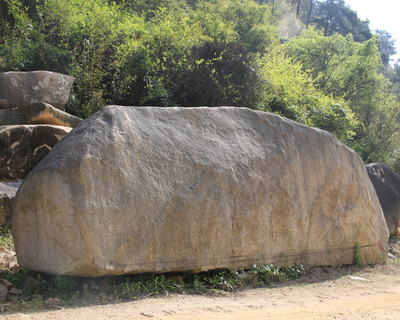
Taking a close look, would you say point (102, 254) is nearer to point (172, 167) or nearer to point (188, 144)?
point (172, 167)

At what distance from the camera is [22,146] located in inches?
258

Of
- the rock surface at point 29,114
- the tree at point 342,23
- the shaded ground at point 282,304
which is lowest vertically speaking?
the shaded ground at point 282,304

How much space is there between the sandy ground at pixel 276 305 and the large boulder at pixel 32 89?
463 centimetres

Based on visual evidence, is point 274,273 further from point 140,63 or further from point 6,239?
point 140,63

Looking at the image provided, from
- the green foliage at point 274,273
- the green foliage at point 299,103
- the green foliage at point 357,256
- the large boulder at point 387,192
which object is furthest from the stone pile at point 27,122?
the large boulder at point 387,192

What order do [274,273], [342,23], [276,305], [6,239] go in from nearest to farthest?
1. [276,305]
2. [274,273]
3. [6,239]
4. [342,23]

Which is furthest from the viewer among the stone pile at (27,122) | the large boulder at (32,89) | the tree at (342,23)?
the tree at (342,23)

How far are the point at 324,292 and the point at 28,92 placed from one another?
588 centimetres

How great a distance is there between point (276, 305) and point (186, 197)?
150 centimetres

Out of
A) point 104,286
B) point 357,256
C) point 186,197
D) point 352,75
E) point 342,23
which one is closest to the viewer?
point 104,286

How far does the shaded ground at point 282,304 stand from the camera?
379 centimetres

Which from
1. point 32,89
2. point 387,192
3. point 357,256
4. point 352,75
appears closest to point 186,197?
point 357,256

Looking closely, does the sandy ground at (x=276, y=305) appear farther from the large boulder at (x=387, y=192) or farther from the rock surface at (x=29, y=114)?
the rock surface at (x=29, y=114)

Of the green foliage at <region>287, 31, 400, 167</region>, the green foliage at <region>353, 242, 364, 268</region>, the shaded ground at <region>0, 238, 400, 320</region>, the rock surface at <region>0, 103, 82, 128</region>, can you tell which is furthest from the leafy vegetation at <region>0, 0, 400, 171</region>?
the green foliage at <region>287, 31, 400, 167</region>
